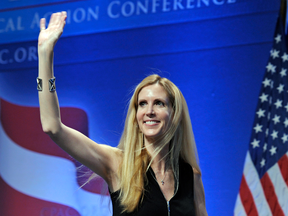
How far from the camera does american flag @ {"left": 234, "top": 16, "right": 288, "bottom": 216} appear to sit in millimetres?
3154

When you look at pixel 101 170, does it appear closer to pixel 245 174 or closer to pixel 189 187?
pixel 189 187

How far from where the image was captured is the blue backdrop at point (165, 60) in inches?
131

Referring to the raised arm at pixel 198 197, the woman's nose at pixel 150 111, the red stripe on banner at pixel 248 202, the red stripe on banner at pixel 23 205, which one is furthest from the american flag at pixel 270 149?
the woman's nose at pixel 150 111

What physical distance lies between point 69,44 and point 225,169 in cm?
200

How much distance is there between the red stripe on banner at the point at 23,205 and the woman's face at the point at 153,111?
7.64ft

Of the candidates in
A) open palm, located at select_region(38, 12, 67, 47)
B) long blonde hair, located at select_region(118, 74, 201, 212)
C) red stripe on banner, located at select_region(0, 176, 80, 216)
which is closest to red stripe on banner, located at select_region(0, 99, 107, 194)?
red stripe on banner, located at select_region(0, 176, 80, 216)

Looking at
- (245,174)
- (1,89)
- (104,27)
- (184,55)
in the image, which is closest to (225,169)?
(245,174)

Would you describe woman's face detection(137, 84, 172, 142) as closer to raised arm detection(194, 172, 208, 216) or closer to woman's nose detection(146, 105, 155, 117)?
woman's nose detection(146, 105, 155, 117)

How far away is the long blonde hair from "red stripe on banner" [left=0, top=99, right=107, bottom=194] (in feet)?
7.17

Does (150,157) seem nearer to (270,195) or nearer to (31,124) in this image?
(270,195)

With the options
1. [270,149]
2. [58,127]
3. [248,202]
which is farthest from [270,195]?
[58,127]

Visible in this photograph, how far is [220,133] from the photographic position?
3.38 m

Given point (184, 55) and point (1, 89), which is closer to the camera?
point (184, 55)

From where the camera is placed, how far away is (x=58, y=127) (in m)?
1.31
